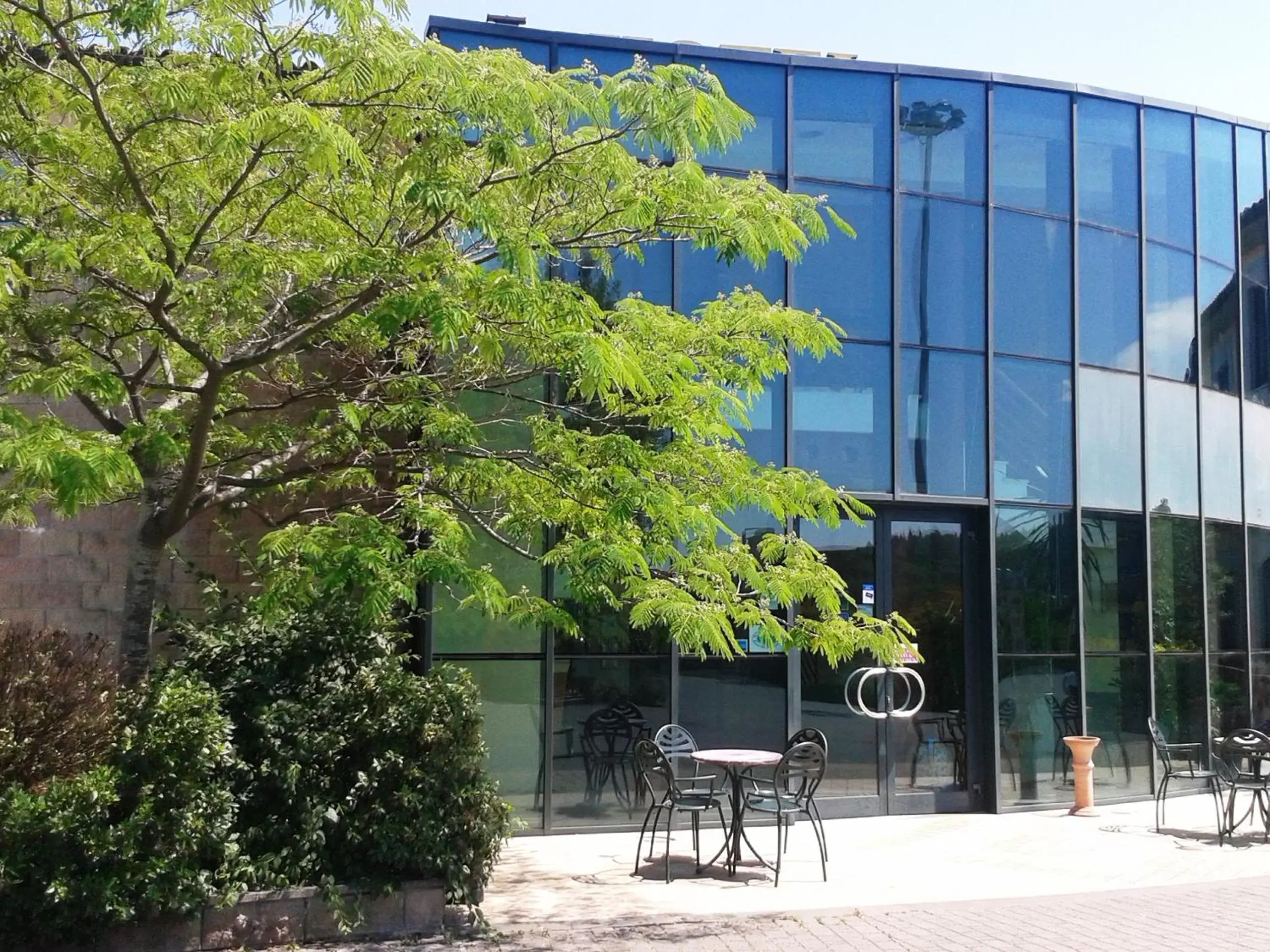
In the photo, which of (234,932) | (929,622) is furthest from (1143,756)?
(234,932)

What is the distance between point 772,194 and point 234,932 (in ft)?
17.8

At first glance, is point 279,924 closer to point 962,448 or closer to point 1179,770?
point 962,448

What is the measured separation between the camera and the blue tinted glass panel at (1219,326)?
1423 centimetres

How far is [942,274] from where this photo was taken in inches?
490

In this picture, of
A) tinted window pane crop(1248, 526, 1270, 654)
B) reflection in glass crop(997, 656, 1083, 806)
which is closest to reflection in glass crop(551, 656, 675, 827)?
reflection in glass crop(997, 656, 1083, 806)

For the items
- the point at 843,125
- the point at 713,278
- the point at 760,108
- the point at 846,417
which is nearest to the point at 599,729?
the point at 846,417

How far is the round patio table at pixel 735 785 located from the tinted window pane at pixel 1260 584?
322 inches

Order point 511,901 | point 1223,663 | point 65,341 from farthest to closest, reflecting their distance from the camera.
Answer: point 1223,663 → point 511,901 → point 65,341

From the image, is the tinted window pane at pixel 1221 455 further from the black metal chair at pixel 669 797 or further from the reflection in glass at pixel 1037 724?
the black metal chair at pixel 669 797

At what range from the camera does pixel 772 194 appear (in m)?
7.26

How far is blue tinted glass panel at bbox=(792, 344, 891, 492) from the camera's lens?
38.8 feet

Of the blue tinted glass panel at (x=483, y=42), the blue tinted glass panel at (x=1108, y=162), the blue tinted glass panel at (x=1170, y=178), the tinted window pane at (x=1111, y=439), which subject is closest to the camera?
the blue tinted glass panel at (x=483, y=42)

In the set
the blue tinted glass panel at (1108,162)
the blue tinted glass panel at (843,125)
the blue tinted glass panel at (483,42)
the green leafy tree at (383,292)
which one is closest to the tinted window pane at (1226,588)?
the blue tinted glass panel at (1108,162)

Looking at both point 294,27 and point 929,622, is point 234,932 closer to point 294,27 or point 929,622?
point 294,27
